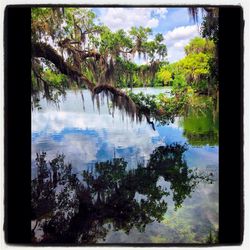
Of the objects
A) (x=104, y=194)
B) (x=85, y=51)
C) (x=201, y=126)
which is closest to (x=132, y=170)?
(x=104, y=194)

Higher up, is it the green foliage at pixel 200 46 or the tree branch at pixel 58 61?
the green foliage at pixel 200 46

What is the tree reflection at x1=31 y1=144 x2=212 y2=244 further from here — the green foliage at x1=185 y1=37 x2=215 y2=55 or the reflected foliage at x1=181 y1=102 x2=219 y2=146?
the green foliage at x1=185 y1=37 x2=215 y2=55

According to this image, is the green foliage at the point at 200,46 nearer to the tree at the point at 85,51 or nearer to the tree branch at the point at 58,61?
the tree at the point at 85,51

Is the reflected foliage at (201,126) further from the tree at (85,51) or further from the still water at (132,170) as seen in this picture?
the tree at (85,51)

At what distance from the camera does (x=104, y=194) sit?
3986mm

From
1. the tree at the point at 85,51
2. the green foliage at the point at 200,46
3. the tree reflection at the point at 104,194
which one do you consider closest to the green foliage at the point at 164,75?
the tree at the point at 85,51

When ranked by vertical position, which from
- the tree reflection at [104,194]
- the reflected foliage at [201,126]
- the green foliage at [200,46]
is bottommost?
the tree reflection at [104,194]

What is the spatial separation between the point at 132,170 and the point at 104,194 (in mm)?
271

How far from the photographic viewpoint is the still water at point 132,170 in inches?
156

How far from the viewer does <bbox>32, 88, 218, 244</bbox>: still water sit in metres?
3.97

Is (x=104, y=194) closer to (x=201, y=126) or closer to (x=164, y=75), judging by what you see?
(x=201, y=126)

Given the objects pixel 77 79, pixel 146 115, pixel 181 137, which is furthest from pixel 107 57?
pixel 181 137

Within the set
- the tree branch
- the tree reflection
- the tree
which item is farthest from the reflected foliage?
the tree branch

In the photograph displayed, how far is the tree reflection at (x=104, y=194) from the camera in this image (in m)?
3.97
